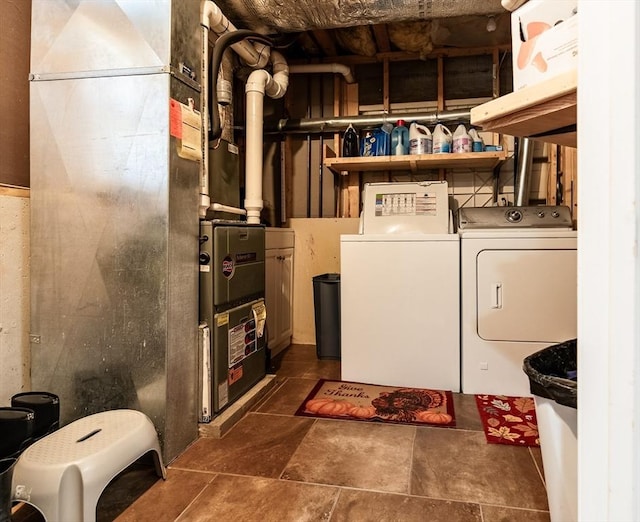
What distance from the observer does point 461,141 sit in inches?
120

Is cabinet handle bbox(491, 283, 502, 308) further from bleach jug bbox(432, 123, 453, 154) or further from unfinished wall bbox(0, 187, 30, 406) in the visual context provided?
unfinished wall bbox(0, 187, 30, 406)

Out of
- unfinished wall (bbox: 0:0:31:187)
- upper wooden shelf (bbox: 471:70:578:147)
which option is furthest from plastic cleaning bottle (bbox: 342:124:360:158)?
upper wooden shelf (bbox: 471:70:578:147)

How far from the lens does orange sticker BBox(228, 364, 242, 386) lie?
6.89 ft

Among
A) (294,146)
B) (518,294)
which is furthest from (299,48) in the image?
(518,294)

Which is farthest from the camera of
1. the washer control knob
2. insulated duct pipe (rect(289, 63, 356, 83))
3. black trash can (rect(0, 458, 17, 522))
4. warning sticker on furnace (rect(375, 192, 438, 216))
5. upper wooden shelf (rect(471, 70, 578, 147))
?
insulated duct pipe (rect(289, 63, 356, 83))

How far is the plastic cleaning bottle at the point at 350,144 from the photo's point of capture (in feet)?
10.8

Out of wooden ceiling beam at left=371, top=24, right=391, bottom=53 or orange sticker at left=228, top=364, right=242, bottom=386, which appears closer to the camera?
orange sticker at left=228, top=364, right=242, bottom=386

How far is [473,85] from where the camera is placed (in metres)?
3.46

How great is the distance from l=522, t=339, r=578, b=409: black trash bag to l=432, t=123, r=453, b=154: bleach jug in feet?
6.93

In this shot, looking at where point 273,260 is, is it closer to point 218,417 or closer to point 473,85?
point 218,417

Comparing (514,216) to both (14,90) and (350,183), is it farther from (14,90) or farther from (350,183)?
(14,90)

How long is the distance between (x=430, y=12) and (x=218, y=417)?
94.1 inches

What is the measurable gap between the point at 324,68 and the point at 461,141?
1276 millimetres

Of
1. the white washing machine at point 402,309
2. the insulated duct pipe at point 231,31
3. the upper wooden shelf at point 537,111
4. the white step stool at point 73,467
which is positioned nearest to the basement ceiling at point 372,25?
the insulated duct pipe at point 231,31
